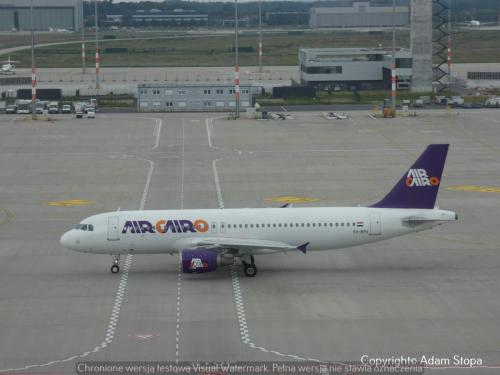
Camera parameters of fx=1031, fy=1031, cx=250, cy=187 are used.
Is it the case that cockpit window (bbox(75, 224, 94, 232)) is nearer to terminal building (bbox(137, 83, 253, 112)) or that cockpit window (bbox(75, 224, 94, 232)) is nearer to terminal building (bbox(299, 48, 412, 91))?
terminal building (bbox(137, 83, 253, 112))

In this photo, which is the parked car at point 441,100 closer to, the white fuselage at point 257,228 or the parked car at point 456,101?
the parked car at point 456,101

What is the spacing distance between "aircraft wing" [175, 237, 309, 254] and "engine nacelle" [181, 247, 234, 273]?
52 cm

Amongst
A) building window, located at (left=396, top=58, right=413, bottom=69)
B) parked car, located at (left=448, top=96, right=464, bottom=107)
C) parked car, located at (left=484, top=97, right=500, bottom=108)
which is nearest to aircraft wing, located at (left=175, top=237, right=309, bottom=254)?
parked car, located at (left=484, top=97, right=500, bottom=108)

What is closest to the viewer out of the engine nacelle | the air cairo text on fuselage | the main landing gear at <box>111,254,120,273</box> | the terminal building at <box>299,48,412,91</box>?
the engine nacelle

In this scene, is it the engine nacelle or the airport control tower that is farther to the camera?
the airport control tower

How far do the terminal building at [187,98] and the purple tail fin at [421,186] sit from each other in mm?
89994

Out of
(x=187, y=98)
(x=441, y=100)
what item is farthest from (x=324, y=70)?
(x=187, y=98)

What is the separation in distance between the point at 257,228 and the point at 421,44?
107378 millimetres

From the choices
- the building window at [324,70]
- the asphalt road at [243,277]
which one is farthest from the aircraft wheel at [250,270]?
the building window at [324,70]

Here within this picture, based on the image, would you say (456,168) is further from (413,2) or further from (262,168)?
(413,2)

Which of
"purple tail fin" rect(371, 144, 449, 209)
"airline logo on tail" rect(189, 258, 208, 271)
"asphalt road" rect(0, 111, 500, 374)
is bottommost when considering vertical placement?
"asphalt road" rect(0, 111, 500, 374)

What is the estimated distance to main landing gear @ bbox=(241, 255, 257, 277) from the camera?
52.5m

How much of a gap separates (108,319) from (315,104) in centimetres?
10846

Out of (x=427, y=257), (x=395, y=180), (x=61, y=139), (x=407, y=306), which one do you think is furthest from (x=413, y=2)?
(x=407, y=306)
